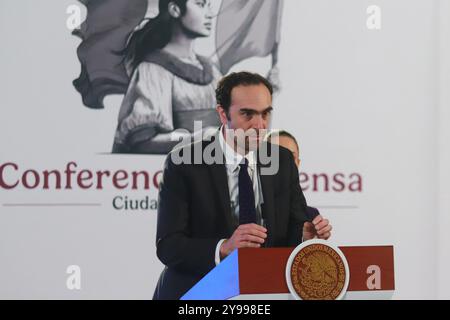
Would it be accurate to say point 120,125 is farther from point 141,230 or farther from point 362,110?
point 362,110

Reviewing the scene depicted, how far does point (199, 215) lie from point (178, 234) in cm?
12

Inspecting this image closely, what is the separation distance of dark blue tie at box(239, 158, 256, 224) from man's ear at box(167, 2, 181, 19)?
1520mm

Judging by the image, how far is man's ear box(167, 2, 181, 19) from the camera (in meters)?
4.20

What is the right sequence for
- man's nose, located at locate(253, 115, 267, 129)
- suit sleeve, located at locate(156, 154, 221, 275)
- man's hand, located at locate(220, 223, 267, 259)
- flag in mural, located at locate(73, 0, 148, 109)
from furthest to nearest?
1. flag in mural, located at locate(73, 0, 148, 109)
2. man's nose, located at locate(253, 115, 267, 129)
3. suit sleeve, located at locate(156, 154, 221, 275)
4. man's hand, located at locate(220, 223, 267, 259)

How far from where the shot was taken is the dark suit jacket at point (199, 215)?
9.45 ft

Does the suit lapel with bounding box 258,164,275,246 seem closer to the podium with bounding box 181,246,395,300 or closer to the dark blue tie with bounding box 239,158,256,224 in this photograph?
the dark blue tie with bounding box 239,158,256,224

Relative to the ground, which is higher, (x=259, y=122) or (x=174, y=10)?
(x=174, y=10)

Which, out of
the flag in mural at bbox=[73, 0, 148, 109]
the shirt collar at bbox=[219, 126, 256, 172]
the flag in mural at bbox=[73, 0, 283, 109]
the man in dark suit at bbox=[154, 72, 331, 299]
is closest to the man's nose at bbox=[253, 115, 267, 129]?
the man in dark suit at bbox=[154, 72, 331, 299]

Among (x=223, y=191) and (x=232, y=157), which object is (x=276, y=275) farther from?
(x=232, y=157)

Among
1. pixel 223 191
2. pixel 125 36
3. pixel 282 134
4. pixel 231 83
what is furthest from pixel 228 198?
pixel 125 36

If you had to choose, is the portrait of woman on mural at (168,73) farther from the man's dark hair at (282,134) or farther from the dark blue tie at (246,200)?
the dark blue tie at (246,200)

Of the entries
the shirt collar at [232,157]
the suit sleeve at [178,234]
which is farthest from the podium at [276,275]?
the shirt collar at [232,157]

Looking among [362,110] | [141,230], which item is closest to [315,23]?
[362,110]

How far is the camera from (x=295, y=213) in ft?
9.89
